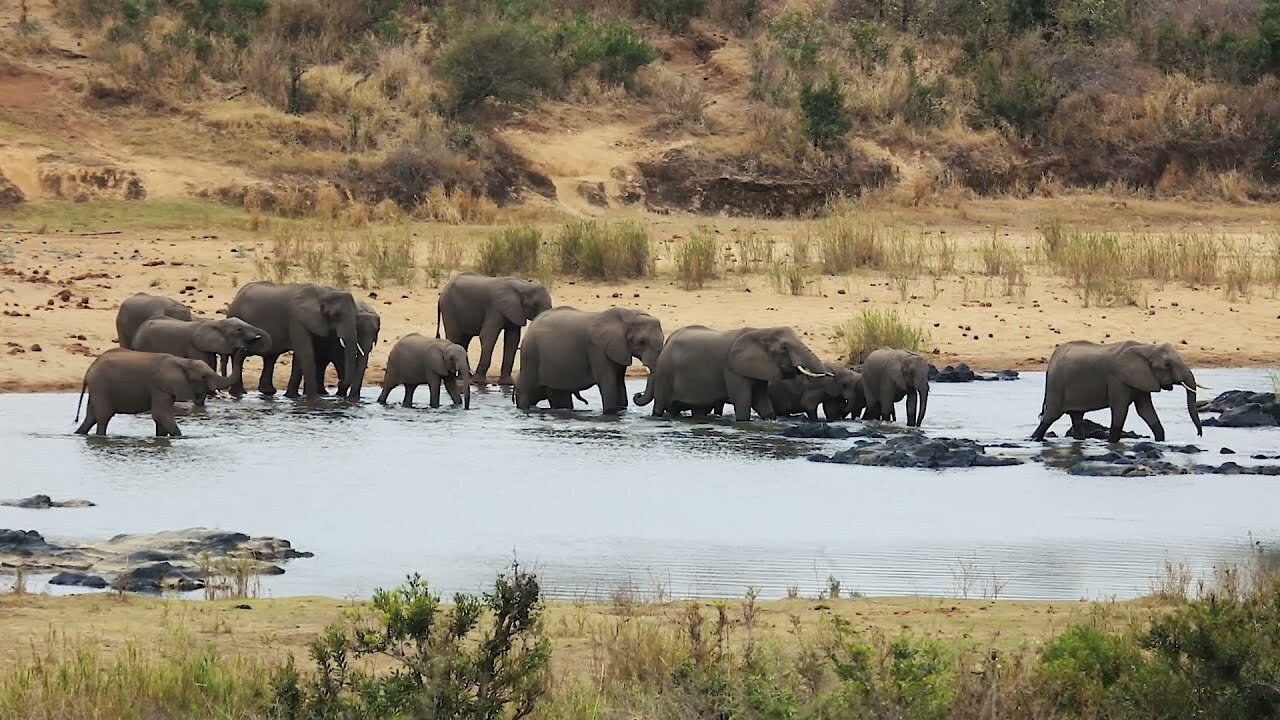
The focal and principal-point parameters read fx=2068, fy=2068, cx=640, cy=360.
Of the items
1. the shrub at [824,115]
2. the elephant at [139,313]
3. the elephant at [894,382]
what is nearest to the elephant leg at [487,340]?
the elephant at [139,313]

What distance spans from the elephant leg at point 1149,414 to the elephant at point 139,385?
25.6ft

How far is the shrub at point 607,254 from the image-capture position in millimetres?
26922

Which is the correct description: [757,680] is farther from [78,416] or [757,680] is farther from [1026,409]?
[1026,409]

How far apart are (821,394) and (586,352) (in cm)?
229

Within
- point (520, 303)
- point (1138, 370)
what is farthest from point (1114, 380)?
point (520, 303)

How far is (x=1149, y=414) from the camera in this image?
17609 millimetres

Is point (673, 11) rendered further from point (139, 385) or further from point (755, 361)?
point (139, 385)

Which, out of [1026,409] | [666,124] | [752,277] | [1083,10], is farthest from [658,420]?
[1083,10]

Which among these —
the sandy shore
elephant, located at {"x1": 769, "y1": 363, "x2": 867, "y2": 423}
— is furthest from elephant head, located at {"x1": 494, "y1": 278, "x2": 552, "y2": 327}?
elephant, located at {"x1": 769, "y1": 363, "x2": 867, "y2": 423}

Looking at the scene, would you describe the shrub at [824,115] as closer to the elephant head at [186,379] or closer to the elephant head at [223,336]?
the elephant head at [223,336]

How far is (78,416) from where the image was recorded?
17078 mm

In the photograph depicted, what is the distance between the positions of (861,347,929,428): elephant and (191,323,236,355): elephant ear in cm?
583

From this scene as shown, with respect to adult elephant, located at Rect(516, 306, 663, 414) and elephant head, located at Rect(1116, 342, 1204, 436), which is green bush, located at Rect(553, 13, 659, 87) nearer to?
adult elephant, located at Rect(516, 306, 663, 414)

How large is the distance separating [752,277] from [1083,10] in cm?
2068
